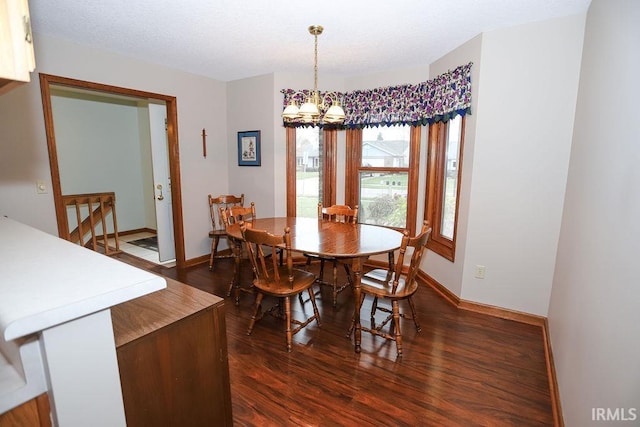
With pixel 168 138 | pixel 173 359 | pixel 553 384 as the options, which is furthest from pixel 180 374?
pixel 168 138

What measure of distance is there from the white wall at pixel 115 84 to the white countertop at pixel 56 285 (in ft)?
7.16

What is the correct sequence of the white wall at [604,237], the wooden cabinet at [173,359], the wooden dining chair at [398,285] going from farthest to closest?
the wooden dining chair at [398,285], the white wall at [604,237], the wooden cabinet at [173,359]

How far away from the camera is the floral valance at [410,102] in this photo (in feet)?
9.21

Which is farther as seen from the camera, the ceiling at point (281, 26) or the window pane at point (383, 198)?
the window pane at point (383, 198)

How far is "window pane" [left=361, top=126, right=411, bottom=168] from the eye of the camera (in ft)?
12.1

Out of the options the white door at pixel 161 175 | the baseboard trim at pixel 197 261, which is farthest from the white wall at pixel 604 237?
the white door at pixel 161 175

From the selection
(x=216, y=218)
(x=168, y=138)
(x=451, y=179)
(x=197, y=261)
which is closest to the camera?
(x=451, y=179)

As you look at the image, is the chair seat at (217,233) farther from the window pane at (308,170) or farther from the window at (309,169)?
the window pane at (308,170)

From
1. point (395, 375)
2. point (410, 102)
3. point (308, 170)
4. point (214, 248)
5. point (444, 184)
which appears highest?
point (410, 102)

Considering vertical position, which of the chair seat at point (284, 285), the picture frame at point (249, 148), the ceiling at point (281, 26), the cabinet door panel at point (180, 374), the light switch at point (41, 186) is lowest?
the chair seat at point (284, 285)

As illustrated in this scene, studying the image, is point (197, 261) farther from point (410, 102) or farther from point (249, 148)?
point (410, 102)

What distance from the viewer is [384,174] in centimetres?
387

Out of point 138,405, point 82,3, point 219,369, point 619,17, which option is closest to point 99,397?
point 138,405

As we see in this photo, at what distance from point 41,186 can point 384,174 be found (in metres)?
3.39
